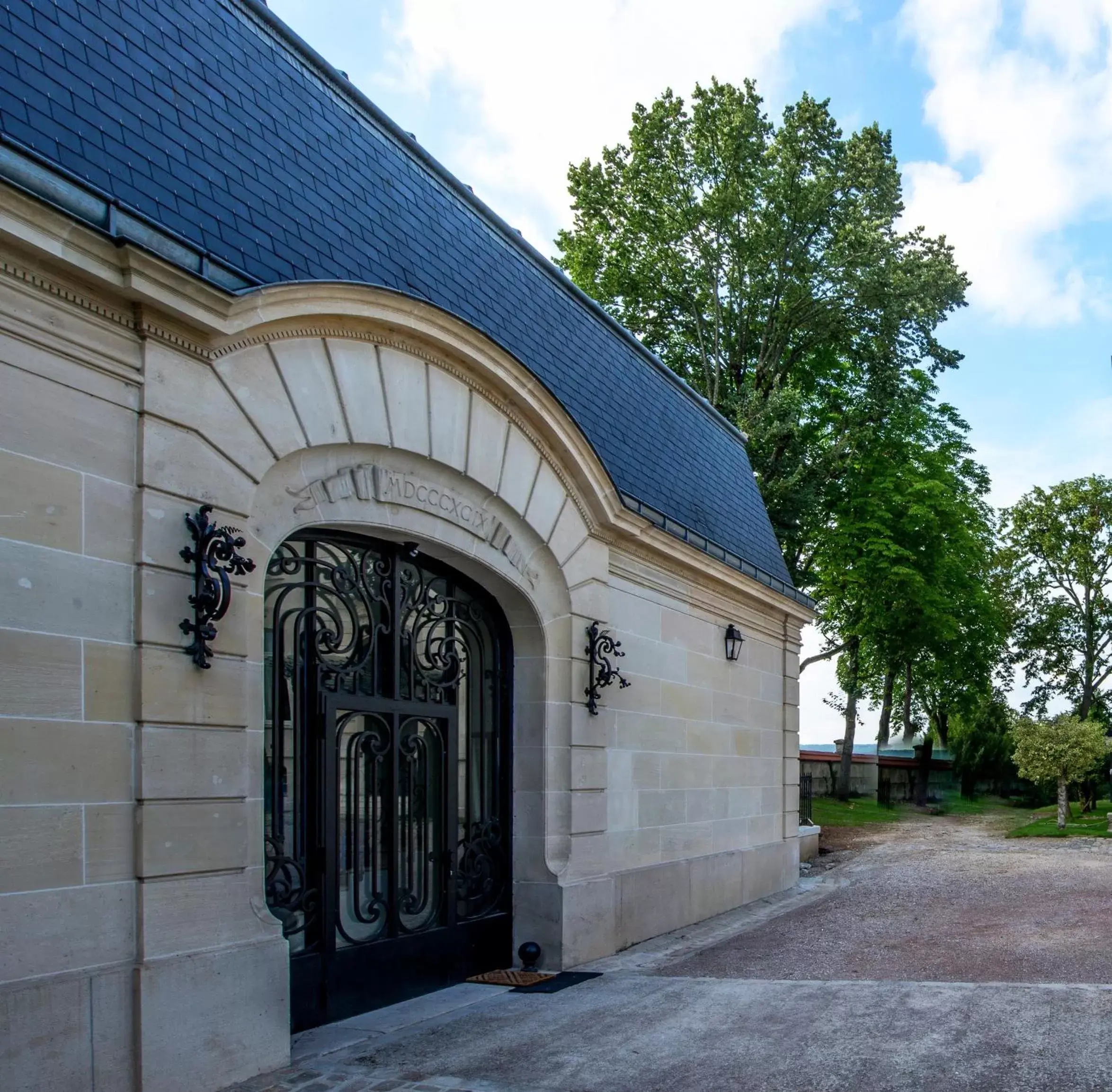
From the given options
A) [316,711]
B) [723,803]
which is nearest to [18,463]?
[316,711]

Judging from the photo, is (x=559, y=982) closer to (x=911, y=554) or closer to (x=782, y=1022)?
(x=782, y=1022)

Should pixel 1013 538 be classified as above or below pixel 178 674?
above

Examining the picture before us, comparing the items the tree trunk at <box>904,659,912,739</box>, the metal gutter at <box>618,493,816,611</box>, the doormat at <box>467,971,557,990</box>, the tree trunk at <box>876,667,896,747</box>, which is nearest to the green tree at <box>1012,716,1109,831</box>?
the tree trunk at <box>876,667,896,747</box>

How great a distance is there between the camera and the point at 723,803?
1283 centimetres

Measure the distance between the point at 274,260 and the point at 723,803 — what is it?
331 inches

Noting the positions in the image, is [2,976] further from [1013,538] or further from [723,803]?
[1013,538]

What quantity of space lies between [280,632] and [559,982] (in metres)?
3.56

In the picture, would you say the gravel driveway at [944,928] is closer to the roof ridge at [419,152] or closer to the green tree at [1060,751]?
the roof ridge at [419,152]

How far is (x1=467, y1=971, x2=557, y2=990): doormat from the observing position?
331 inches

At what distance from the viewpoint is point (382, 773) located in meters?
7.77

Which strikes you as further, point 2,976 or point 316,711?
point 316,711

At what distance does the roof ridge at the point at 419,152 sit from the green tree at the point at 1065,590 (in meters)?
32.4

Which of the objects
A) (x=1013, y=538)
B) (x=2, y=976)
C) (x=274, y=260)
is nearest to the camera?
(x=2, y=976)

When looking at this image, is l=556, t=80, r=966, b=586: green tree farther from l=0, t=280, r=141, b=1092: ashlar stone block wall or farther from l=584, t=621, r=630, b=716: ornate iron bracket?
l=0, t=280, r=141, b=1092: ashlar stone block wall
